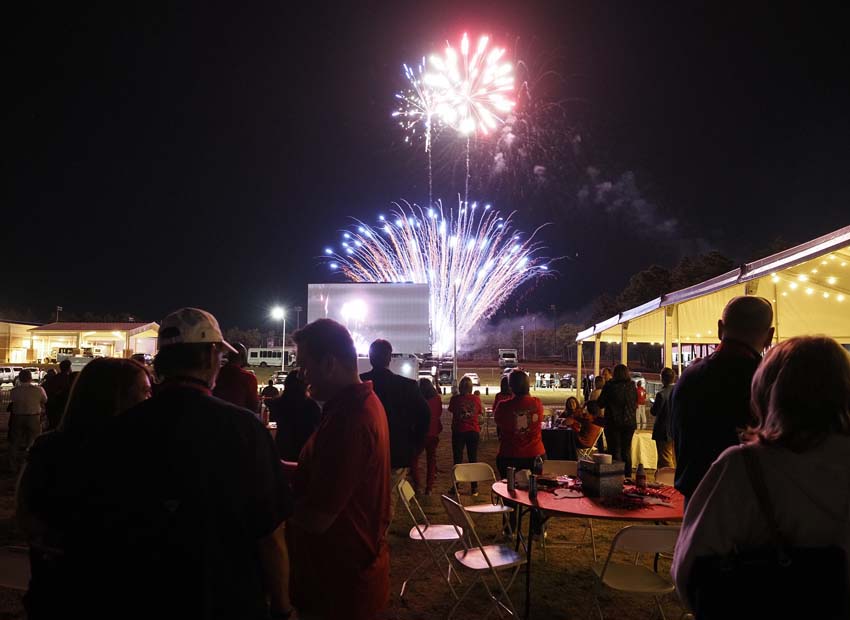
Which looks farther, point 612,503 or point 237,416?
point 612,503

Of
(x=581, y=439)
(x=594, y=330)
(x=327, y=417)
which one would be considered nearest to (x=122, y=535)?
(x=327, y=417)

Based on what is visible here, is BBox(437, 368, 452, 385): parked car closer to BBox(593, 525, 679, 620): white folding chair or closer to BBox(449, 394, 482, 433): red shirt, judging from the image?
BBox(449, 394, 482, 433): red shirt

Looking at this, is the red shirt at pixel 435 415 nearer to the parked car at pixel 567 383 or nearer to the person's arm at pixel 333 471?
the person's arm at pixel 333 471

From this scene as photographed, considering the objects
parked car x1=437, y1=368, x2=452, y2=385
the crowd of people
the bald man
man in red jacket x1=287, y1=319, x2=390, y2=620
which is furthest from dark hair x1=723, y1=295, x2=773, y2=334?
parked car x1=437, y1=368, x2=452, y2=385

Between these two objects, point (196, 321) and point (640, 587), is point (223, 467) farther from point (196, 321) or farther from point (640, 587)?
point (640, 587)

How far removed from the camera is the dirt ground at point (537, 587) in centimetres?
464

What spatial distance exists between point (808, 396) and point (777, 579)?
0.50 metres

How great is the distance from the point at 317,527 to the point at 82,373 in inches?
41.6

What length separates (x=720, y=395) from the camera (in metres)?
2.84

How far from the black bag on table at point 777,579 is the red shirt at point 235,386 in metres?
5.17

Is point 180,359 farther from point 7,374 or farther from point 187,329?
point 7,374

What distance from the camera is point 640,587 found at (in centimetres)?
386

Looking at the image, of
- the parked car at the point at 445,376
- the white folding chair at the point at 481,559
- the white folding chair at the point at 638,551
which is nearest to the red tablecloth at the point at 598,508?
the white folding chair at the point at 638,551

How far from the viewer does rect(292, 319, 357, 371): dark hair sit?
2395 millimetres
